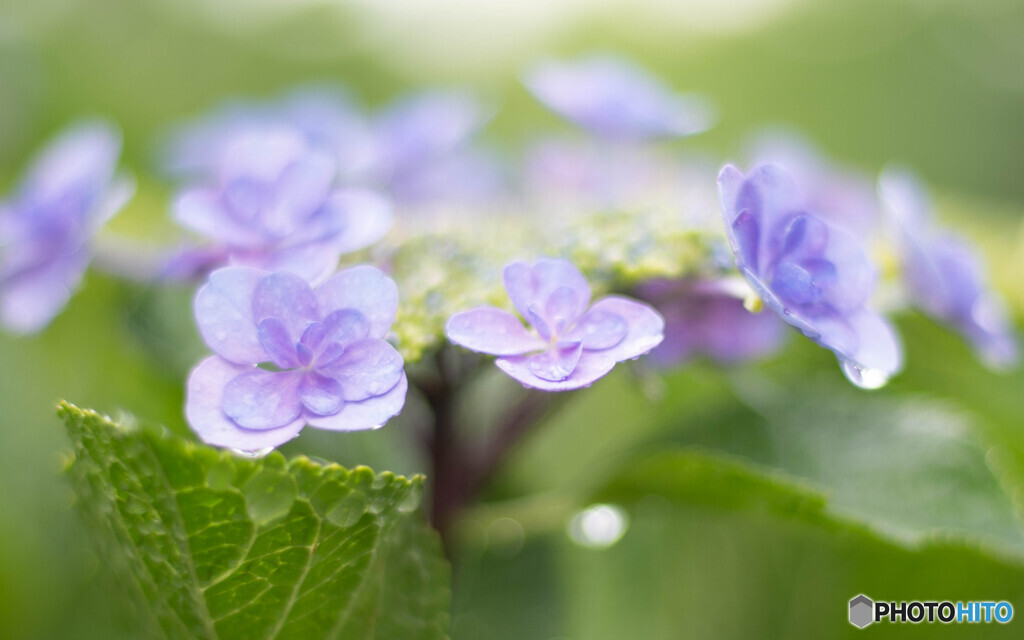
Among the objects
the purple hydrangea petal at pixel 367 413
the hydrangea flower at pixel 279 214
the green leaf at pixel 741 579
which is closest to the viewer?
the purple hydrangea petal at pixel 367 413

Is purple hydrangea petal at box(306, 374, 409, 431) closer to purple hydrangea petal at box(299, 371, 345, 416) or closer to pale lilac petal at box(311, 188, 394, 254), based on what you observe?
purple hydrangea petal at box(299, 371, 345, 416)

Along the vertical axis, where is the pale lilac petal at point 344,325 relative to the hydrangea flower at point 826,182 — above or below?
above

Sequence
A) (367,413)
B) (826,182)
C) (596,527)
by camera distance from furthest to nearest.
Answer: (826,182) < (596,527) < (367,413)

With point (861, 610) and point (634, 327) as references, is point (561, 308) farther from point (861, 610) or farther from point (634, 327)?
point (861, 610)

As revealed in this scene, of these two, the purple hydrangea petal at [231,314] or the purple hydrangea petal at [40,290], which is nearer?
the purple hydrangea petal at [231,314]

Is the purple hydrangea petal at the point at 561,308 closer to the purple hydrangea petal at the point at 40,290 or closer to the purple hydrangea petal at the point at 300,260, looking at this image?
the purple hydrangea petal at the point at 300,260

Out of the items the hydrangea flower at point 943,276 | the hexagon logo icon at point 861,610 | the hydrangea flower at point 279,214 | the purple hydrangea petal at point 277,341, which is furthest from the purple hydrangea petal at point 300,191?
the hexagon logo icon at point 861,610

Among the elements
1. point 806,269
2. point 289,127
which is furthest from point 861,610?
point 289,127
